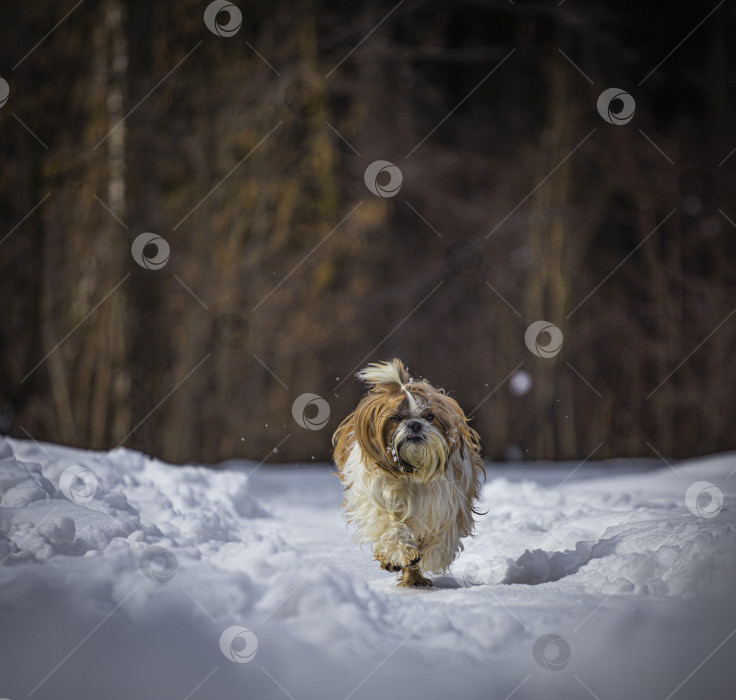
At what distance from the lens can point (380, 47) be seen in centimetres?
1065

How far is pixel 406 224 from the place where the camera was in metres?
12.4

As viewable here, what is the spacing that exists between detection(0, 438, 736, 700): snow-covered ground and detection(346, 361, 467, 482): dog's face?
0.64 meters

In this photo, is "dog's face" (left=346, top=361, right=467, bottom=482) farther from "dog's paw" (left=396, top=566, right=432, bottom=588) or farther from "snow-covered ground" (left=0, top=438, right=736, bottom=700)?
"snow-covered ground" (left=0, top=438, right=736, bottom=700)

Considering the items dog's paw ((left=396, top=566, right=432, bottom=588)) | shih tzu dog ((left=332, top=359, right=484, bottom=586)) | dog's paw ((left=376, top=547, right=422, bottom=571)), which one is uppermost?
shih tzu dog ((left=332, top=359, right=484, bottom=586))

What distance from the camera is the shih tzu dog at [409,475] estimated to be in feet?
12.4

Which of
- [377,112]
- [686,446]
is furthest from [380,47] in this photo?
[686,446]

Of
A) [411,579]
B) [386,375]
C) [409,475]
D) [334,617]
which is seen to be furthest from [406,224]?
[334,617]

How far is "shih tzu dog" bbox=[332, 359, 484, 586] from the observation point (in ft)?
12.4

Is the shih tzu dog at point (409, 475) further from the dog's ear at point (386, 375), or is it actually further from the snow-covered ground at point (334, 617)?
the snow-covered ground at point (334, 617)

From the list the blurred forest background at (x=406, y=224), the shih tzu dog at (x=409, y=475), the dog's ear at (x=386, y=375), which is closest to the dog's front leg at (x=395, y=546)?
the shih tzu dog at (x=409, y=475)

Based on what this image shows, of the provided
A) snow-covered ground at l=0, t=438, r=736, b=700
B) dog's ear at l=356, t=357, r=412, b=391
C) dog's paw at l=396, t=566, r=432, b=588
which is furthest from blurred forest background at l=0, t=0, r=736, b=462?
snow-covered ground at l=0, t=438, r=736, b=700

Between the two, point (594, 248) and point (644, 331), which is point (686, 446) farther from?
point (594, 248)

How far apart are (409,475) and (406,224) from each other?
898cm

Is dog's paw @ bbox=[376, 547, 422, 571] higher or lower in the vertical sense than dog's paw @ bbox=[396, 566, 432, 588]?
higher
